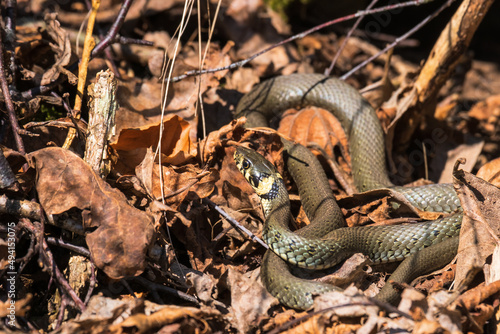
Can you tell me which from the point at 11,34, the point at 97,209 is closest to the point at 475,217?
the point at 97,209

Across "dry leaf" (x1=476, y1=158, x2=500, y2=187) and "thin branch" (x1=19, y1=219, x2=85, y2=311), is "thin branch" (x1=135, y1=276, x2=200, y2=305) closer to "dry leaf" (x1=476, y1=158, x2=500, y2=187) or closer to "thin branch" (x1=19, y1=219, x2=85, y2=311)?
"thin branch" (x1=19, y1=219, x2=85, y2=311)

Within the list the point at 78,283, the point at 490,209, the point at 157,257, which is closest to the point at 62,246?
the point at 78,283

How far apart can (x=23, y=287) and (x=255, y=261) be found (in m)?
1.68

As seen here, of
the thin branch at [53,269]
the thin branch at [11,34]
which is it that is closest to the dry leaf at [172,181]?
the thin branch at [53,269]

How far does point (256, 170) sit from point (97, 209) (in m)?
1.59

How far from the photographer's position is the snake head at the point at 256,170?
4102mm

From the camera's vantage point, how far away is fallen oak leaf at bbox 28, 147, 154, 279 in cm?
282

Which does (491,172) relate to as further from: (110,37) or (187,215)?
(110,37)

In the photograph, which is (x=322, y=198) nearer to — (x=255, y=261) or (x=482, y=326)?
(x=255, y=261)

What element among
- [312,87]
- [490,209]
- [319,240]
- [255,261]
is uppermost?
[312,87]

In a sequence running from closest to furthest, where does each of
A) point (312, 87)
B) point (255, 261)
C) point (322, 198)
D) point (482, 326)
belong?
point (482, 326)
point (255, 261)
point (322, 198)
point (312, 87)

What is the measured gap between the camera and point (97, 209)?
2.98 metres

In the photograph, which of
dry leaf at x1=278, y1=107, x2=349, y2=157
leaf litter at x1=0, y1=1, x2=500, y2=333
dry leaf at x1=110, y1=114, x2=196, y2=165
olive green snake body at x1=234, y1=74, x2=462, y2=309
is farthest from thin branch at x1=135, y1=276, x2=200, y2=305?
dry leaf at x1=278, y1=107, x2=349, y2=157

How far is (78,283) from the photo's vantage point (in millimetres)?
2984
